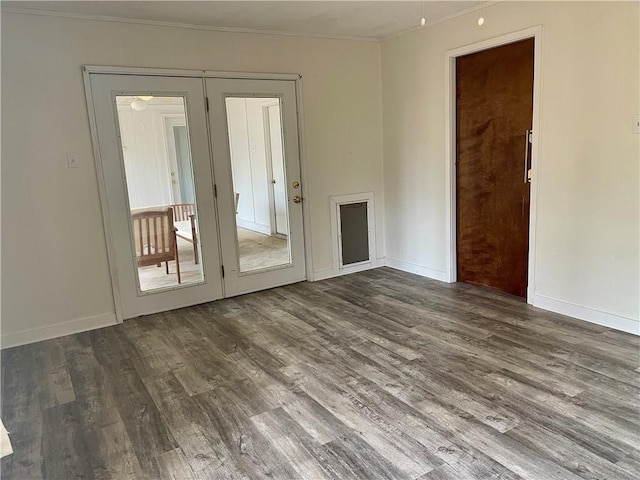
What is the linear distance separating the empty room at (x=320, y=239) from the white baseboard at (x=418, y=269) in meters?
0.03

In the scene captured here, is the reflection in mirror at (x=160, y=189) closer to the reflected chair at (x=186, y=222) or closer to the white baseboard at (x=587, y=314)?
the reflected chair at (x=186, y=222)

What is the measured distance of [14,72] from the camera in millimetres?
3264

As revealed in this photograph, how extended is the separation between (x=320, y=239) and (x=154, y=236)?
1.65m

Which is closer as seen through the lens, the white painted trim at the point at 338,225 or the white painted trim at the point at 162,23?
the white painted trim at the point at 162,23

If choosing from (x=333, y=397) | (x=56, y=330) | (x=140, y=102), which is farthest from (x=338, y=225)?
(x=56, y=330)

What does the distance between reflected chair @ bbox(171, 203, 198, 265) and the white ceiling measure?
1507 millimetres

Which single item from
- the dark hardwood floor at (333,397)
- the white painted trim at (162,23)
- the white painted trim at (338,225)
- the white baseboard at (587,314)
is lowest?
the dark hardwood floor at (333,397)

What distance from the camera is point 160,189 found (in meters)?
3.94

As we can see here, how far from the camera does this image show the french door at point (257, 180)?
13.6 ft

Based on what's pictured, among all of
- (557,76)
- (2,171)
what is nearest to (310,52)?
(557,76)

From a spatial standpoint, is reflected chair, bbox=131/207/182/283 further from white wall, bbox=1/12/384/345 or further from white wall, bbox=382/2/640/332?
white wall, bbox=382/2/640/332

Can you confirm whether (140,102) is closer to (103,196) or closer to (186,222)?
(103,196)

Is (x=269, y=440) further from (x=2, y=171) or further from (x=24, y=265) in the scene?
(x=2, y=171)

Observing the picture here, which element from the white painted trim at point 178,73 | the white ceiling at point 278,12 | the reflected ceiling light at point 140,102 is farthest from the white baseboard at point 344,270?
the white ceiling at point 278,12
